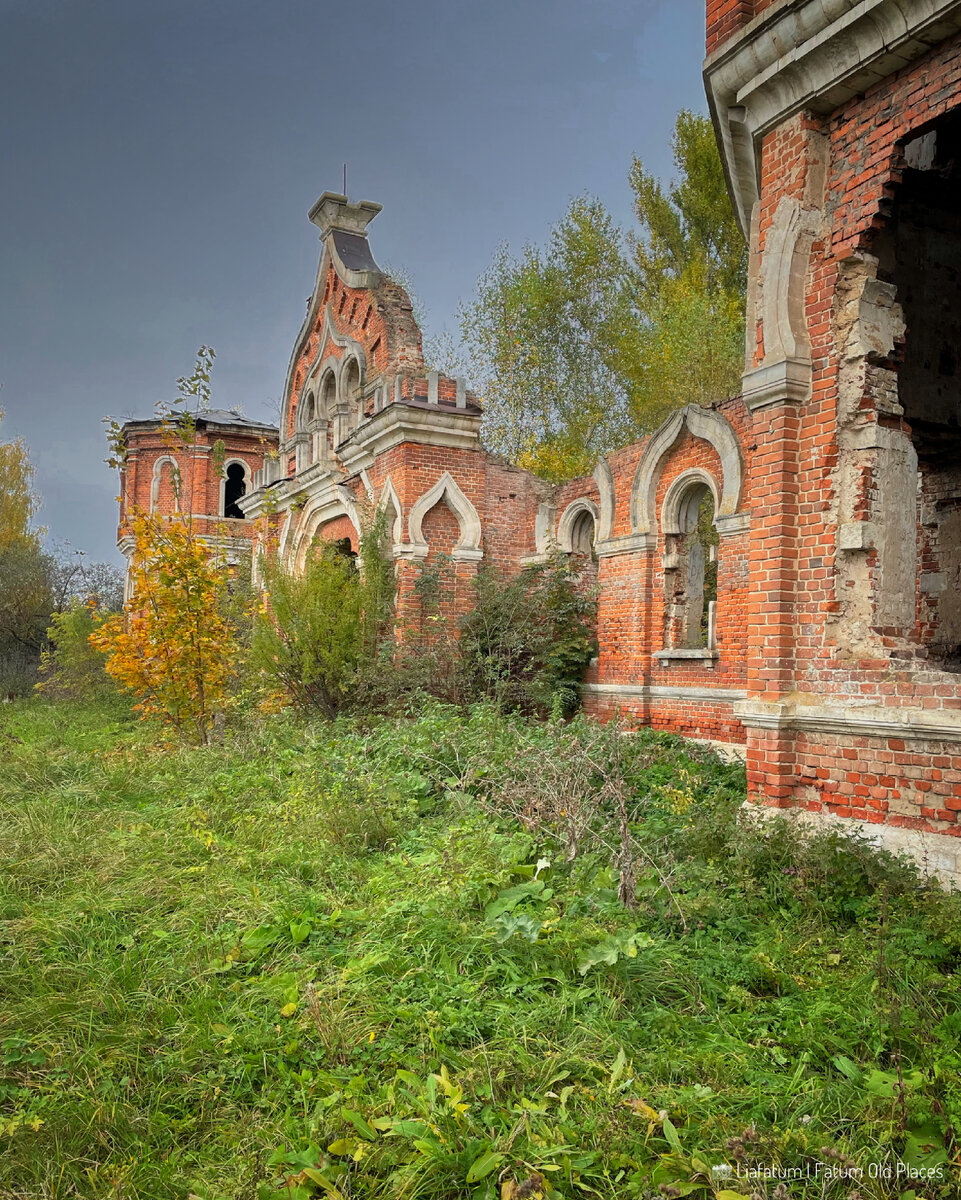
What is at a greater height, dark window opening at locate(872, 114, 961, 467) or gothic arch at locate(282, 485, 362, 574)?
dark window opening at locate(872, 114, 961, 467)

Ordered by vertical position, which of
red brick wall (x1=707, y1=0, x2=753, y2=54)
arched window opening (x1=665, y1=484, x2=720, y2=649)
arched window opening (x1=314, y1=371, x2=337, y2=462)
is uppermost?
red brick wall (x1=707, y1=0, x2=753, y2=54)

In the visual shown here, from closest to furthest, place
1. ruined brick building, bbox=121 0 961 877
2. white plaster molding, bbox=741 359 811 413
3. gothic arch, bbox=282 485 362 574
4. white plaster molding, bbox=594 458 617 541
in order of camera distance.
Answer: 1. ruined brick building, bbox=121 0 961 877
2. white plaster molding, bbox=741 359 811 413
3. white plaster molding, bbox=594 458 617 541
4. gothic arch, bbox=282 485 362 574

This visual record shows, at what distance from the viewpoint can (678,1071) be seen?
3896 millimetres

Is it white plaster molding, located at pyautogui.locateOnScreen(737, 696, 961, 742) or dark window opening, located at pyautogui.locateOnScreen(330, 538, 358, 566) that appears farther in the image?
dark window opening, located at pyautogui.locateOnScreen(330, 538, 358, 566)

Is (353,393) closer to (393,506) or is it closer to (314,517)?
(314,517)

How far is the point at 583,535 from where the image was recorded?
49.1ft

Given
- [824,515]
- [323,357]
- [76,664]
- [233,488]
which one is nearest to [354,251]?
[323,357]

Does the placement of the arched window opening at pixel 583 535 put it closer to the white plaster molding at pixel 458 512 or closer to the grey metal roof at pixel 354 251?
the white plaster molding at pixel 458 512

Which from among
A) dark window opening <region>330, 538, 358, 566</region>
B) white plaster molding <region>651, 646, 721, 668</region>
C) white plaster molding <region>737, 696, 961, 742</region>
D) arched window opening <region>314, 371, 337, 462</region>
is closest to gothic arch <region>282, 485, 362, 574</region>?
dark window opening <region>330, 538, 358, 566</region>

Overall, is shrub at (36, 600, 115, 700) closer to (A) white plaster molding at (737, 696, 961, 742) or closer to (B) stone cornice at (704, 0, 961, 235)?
(A) white plaster molding at (737, 696, 961, 742)

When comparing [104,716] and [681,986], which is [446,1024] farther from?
[104,716]

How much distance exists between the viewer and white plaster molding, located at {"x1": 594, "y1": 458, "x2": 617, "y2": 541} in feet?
44.0

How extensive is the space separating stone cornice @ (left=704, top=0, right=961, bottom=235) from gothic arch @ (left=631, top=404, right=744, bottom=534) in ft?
12.6

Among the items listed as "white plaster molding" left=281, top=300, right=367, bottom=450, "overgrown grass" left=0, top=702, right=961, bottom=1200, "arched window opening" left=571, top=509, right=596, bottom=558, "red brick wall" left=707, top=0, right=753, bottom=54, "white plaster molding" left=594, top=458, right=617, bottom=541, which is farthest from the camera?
"white plaster molding" left=281, top=300, right=367, bottom=450
